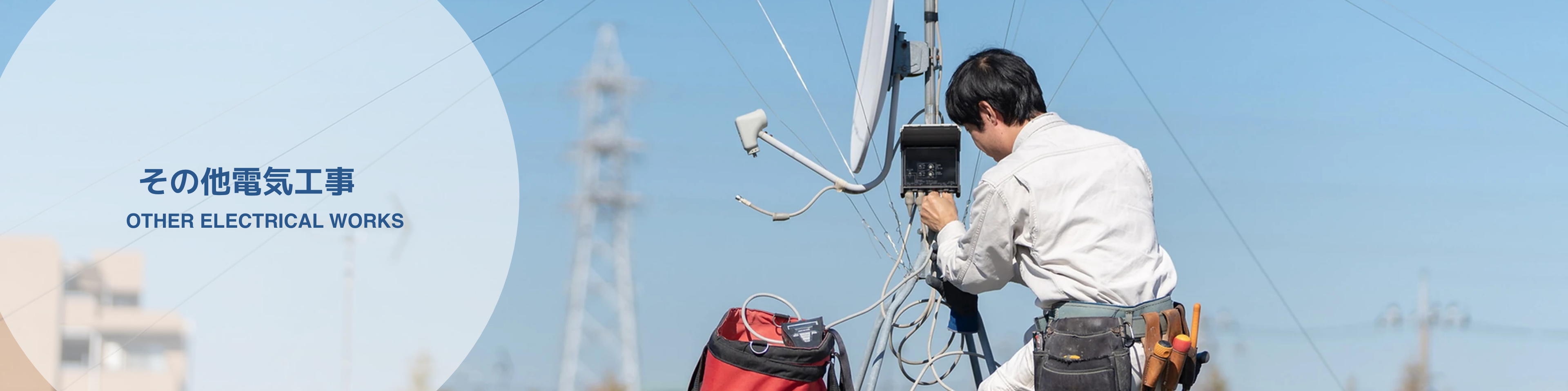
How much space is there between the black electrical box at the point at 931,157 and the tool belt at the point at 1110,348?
767 mm

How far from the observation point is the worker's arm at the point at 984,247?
2605mm

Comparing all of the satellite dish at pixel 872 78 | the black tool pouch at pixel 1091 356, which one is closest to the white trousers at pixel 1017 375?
the black tool pouch at pixel 1091 356

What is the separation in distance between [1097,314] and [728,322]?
121cm

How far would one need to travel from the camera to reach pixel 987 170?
2666 mm

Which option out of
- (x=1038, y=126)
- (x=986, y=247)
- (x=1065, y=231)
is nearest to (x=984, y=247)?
(x=986, y=247)

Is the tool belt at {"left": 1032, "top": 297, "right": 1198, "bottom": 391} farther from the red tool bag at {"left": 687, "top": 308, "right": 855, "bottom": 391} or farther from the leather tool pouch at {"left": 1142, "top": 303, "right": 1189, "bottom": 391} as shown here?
the red tool bag at {"left": 687, "top": 308, "right": 855, "bottom": 391}

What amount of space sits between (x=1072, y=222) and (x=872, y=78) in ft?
3.65

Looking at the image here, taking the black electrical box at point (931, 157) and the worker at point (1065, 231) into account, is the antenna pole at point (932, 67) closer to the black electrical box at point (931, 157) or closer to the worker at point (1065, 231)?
the black electrical box at point (931, 157)

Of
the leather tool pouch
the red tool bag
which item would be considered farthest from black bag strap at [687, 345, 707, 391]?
the leather tool pouch

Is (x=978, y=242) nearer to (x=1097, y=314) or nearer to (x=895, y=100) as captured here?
(x=1097, y=314)

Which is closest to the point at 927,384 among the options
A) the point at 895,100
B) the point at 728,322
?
the point at 728,322

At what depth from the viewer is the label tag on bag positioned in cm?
337

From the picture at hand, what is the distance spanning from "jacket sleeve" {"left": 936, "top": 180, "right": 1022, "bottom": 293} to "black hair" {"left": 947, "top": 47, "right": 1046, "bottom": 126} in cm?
22

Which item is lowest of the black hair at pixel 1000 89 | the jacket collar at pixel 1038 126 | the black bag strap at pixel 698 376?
the black bag strap at pixel 698 376
